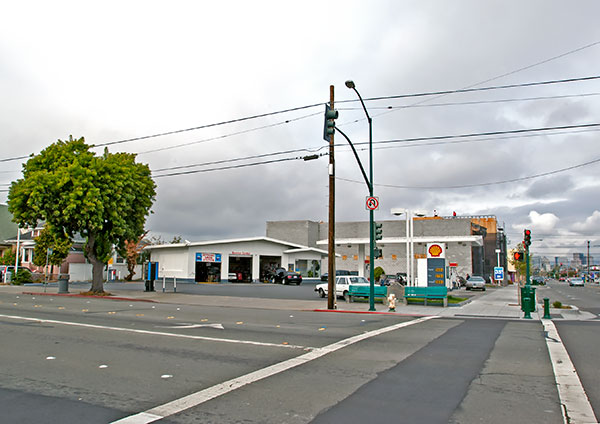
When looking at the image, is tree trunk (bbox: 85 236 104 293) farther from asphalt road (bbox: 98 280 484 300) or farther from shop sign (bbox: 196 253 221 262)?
shop sign (bbox: 196 253 221 262)

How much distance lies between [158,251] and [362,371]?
48696 mm

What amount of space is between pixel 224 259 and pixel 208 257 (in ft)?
6.70

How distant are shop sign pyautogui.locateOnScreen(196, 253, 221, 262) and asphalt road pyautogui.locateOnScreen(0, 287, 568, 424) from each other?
121ft

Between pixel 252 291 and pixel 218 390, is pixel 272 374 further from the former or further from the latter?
pixel 252 291

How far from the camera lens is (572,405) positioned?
638 centimetres

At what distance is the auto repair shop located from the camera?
2012 inches

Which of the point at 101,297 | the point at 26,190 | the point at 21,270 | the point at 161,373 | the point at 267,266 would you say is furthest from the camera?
the point at 267,266

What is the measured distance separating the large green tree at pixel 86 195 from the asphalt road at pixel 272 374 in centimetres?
1395

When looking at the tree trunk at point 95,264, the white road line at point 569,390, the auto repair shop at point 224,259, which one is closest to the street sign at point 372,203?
the white road line at point 569,390

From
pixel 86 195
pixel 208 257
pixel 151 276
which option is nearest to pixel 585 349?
pixel 86 195

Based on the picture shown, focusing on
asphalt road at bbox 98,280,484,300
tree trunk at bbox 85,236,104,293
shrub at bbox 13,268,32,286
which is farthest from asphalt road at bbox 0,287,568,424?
shrub at bbox 13,268,32,286

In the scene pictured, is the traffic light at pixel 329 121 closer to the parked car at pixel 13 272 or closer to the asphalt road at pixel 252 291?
the asphalt road at pixel 252 291

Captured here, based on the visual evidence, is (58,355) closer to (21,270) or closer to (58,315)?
(58,315)

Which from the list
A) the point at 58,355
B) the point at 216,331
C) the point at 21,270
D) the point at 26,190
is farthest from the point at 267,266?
the point at 58,355
